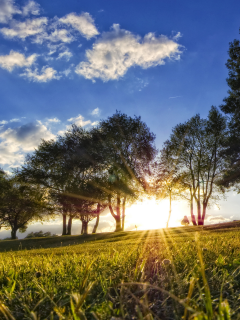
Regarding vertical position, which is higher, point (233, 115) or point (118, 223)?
point (233, 115)

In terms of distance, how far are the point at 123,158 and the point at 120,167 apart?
5.62 feet

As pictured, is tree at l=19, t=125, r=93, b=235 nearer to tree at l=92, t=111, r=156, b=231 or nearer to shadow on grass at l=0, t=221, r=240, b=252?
tree at l=92, t=111, r=156, b=231

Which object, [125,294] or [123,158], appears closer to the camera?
[125,294]

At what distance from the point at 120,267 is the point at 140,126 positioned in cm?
3701

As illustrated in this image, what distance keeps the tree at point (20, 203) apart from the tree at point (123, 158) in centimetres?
1211

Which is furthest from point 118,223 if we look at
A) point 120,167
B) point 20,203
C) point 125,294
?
point 125,294

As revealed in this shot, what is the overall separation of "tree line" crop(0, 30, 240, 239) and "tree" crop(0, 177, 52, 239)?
28cm

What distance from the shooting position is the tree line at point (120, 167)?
3422 cm

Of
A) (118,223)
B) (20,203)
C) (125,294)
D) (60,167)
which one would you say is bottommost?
(118,223)

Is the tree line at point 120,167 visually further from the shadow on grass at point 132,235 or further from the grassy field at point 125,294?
the grassy field at point 125,294

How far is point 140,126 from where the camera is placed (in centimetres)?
3866

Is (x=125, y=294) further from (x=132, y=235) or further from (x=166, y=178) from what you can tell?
(x=166, y=178)

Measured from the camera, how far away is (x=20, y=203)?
4256 cm

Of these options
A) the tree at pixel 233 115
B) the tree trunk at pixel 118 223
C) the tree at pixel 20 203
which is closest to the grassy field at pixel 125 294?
the tree at pixel 233 115
